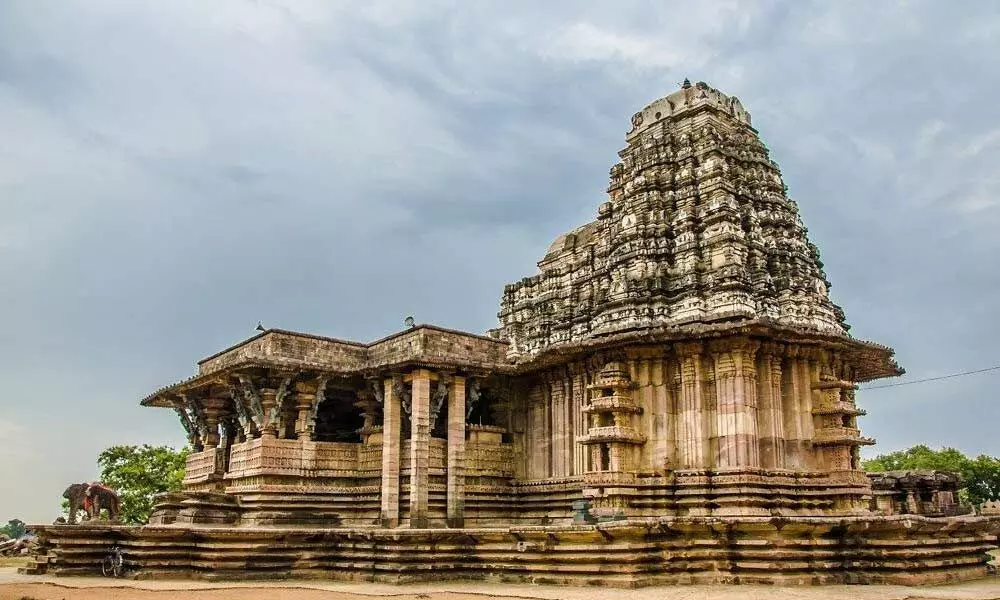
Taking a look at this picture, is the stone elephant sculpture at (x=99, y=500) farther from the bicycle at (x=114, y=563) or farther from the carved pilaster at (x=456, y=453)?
the carved pilaster at (x=456, y=453)

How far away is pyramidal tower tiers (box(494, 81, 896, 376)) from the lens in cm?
1855

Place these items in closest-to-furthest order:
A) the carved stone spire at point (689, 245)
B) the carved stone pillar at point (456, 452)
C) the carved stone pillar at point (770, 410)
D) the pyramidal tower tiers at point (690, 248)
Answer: the carved stone pillar at point (770, 410) < the pyramidal tower tiers at point (690, 248) < the carved stone spire at point (689, 245) < the carved stone pillar at point (456, 452)

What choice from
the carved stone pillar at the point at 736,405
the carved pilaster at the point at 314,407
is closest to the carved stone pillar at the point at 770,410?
the carved stone pillar at the point at 736,405

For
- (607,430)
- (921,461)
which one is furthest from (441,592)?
(921,461)

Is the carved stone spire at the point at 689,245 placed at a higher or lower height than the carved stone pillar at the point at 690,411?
higher

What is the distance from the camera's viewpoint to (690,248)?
19391 mm

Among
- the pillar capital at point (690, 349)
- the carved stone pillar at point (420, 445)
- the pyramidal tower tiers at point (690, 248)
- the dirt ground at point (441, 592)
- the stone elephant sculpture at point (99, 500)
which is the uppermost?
the pyramidal tower tiers at point (690, 248)

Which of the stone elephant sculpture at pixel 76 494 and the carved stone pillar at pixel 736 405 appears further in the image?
the stone elephant sculpture at pixel 76 494

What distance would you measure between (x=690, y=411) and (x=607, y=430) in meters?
1.76

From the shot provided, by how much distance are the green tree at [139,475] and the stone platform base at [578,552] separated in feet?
60.2

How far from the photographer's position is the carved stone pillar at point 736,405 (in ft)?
55.1

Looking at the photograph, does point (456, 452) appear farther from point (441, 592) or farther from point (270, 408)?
point (441, 592)

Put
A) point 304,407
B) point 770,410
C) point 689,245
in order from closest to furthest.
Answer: point 770,410 → point 689,245 → point 304,407

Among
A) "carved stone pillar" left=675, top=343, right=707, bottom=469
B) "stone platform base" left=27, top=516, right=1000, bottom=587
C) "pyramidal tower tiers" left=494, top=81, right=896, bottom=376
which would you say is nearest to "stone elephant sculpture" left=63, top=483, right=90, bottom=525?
"stone platform base" left=27, top=516, right=1000, bottom=587
